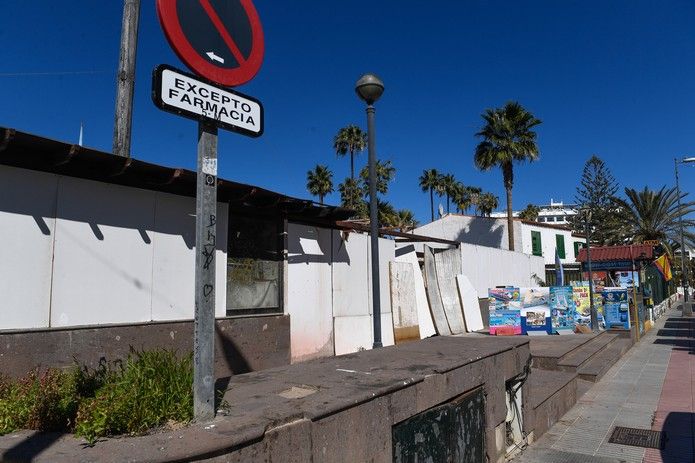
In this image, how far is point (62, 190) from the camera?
17.5ft

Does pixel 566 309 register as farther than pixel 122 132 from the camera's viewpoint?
Yes

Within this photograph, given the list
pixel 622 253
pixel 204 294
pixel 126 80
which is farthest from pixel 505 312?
pixel 204 294

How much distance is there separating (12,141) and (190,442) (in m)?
3.93

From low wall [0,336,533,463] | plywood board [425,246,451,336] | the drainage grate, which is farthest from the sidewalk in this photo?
plywood board [425,246,451,336]

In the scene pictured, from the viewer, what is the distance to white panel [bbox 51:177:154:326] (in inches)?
209

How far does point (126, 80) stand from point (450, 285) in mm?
11189

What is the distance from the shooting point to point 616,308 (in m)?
16.2

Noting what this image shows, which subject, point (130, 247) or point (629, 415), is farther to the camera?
point (629, 415)

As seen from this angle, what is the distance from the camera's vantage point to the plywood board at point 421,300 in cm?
1301

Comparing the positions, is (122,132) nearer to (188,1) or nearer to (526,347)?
(188,1)

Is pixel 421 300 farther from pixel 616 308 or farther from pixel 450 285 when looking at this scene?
pixel 616 308

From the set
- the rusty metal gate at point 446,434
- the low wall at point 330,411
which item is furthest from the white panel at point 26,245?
the rusty metal gate at point 446,434

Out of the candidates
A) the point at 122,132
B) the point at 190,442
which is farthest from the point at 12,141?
the point at 190,442

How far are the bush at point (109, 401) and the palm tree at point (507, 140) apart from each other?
26951 millimetres
